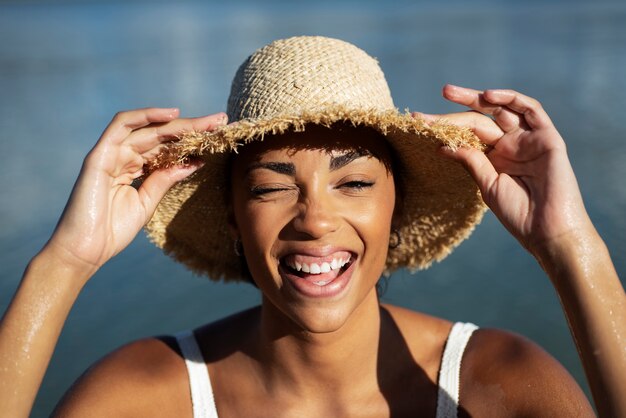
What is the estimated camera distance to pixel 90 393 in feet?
9.42

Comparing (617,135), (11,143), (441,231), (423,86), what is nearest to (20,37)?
(11,143)

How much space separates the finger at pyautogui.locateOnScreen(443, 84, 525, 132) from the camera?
2564 mm

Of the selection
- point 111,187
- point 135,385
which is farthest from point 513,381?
point 111,187

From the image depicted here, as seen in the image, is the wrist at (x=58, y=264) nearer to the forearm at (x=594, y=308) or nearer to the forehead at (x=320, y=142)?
the forehead at (x=320, y=142)

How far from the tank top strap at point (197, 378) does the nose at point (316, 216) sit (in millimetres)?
887

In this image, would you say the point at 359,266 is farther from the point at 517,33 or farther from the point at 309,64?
the point at 517,33

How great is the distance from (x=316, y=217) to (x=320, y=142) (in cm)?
24

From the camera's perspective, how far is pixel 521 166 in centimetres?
262

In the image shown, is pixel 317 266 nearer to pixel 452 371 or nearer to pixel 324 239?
pixel 324 239

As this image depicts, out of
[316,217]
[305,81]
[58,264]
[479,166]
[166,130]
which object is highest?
[305,81]

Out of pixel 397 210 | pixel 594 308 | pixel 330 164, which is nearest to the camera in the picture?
pixel 594 308

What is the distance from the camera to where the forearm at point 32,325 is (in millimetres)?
2359

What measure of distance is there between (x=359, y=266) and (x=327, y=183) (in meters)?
0.32

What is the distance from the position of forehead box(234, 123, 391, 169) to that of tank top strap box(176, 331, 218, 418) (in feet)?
3.04
